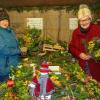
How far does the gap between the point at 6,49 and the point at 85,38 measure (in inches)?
33.2

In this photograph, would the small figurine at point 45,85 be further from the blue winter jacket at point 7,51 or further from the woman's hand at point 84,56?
the woman's hand at point 84,56

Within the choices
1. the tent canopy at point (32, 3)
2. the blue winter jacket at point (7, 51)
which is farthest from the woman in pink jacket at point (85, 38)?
the tent canopy at point (32, 3)

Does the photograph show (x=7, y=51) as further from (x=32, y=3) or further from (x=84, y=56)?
(x=32, y=3)

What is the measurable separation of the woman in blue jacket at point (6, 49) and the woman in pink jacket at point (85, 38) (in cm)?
67

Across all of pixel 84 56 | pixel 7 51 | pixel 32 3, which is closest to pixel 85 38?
pixel 84 56

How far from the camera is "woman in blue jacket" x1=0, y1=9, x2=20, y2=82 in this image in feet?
12.0

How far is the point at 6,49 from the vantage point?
12.0 ft

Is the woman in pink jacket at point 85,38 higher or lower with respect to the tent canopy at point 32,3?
lower

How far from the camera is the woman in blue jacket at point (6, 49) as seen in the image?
12.0 ft

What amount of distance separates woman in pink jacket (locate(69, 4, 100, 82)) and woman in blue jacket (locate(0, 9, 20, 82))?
67 cm

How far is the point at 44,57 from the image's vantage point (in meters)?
4.46

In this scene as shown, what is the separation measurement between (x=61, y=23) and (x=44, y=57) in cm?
86

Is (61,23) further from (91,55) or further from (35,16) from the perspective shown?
(91,55)

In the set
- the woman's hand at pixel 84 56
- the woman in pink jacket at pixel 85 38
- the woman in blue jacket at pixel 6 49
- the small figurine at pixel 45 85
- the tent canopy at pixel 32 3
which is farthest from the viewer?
the tent canopy at pixel 32 3
